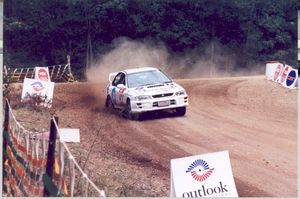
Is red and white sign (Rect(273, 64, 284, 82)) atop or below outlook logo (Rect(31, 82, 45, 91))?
atop

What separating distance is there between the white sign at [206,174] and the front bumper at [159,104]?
1.93ft

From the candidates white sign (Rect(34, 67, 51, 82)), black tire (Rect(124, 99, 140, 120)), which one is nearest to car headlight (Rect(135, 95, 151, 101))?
black tire (Rect(124, 99, 140, 120))

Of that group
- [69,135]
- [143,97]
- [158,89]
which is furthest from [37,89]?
[158,89]

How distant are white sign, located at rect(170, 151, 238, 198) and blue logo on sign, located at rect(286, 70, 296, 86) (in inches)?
40.8

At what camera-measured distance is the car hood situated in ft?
19.2

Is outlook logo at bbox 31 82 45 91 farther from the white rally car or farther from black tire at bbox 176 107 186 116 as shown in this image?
black tire at bbox 176 107 186 116

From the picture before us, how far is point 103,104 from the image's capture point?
600cm

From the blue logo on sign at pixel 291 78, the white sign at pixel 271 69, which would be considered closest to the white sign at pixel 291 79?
the blue logo on sign at pixel 291 78

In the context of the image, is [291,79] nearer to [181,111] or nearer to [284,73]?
[284,73]

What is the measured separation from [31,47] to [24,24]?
10.2 inches

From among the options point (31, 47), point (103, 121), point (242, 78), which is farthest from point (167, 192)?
point (31, 47)

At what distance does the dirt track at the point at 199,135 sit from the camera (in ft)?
18.5

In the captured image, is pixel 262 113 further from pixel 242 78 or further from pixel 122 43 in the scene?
pixel 122 43

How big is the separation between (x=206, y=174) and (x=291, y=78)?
136 centimetres
